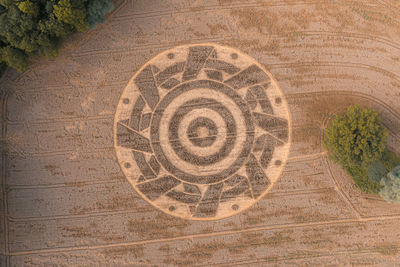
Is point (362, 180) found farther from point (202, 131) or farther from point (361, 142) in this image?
point (202, 131)

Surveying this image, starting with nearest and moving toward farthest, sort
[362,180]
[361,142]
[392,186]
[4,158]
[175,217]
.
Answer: [361,142], [392,186], [362,180], [4,158], [175,217]

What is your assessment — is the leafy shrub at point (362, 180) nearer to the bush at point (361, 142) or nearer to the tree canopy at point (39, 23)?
the bush at point (361, 142)

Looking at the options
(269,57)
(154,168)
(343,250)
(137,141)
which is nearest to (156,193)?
(154,168)

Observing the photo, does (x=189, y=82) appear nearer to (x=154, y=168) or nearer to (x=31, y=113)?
(x=154, y=168)

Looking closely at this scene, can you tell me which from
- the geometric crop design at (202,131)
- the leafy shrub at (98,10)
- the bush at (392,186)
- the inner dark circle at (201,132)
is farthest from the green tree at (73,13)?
the bush at (392,186)

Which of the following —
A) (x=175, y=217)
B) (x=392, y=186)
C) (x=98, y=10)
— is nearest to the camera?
(x=392, y=186)

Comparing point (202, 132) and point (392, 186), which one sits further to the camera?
point (202, 132)

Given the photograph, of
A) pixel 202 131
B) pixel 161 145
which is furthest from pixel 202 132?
pixel 161 145
